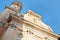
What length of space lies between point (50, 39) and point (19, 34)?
10.2 ft

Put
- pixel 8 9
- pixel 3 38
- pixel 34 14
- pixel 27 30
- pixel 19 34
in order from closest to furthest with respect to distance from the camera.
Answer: pixel 3 38 < pixel 19 34 < pixel 27 30 < pixel 34 14 < pixel 8 9

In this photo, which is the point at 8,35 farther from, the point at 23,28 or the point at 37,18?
the point at 37,18

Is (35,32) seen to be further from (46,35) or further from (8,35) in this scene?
(8,35)

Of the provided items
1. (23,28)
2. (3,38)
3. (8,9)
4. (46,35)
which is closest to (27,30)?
(23,28)

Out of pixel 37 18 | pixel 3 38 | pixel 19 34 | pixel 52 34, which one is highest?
pixel 37 18

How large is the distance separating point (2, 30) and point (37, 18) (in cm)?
498

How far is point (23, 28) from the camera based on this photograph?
1448 cm

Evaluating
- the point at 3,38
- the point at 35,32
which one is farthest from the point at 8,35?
the point at 35,32

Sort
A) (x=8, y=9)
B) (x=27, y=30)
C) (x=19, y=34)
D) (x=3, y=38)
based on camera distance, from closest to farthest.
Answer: (x=3, y=38)
(x=19, y=34)
(x=27, y=30)
(x=8, y=9)

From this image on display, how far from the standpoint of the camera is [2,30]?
14234 mm

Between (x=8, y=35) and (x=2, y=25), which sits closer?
(x=8, y=35)

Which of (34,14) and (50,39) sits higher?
(34,14)

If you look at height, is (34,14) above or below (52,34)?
above

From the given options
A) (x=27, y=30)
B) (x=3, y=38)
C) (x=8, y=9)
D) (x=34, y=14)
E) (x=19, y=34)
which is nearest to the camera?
(x=3, y=38)
